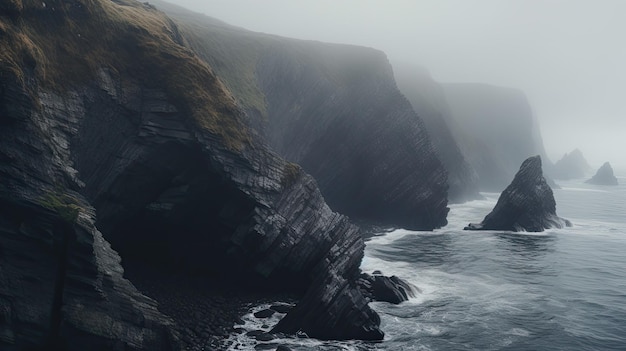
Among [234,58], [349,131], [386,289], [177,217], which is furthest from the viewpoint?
[349,131]

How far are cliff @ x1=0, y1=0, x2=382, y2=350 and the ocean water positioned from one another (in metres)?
4.89

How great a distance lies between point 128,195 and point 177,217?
443 centimetres

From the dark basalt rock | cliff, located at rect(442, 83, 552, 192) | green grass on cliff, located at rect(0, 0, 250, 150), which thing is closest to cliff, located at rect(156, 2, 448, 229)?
green grass on cliff, located at rect(0, 0, 250, 150)

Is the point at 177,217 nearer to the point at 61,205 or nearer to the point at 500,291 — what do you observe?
the point at 61,205

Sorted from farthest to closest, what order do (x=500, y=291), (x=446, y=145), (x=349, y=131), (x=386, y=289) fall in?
(x=446, y=145) → (x=349, y=131) → (x=500, y=291) → (x=386, y=289)

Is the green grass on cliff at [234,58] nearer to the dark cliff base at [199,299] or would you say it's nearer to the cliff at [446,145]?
the dark cliff base at [199,299]

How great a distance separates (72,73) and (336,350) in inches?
1095

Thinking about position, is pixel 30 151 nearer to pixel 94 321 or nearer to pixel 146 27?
pixel 94 321

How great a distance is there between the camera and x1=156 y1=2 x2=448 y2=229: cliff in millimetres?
70625

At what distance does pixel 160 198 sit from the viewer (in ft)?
120

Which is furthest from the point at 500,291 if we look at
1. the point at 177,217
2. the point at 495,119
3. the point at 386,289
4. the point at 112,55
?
the point at 495,119

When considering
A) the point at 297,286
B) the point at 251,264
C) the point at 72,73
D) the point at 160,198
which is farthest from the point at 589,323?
the point at 72,73

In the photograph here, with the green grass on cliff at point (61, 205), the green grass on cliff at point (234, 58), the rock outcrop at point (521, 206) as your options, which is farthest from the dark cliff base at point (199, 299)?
the rock outcrop at point (521, 206)

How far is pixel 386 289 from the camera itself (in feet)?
131
